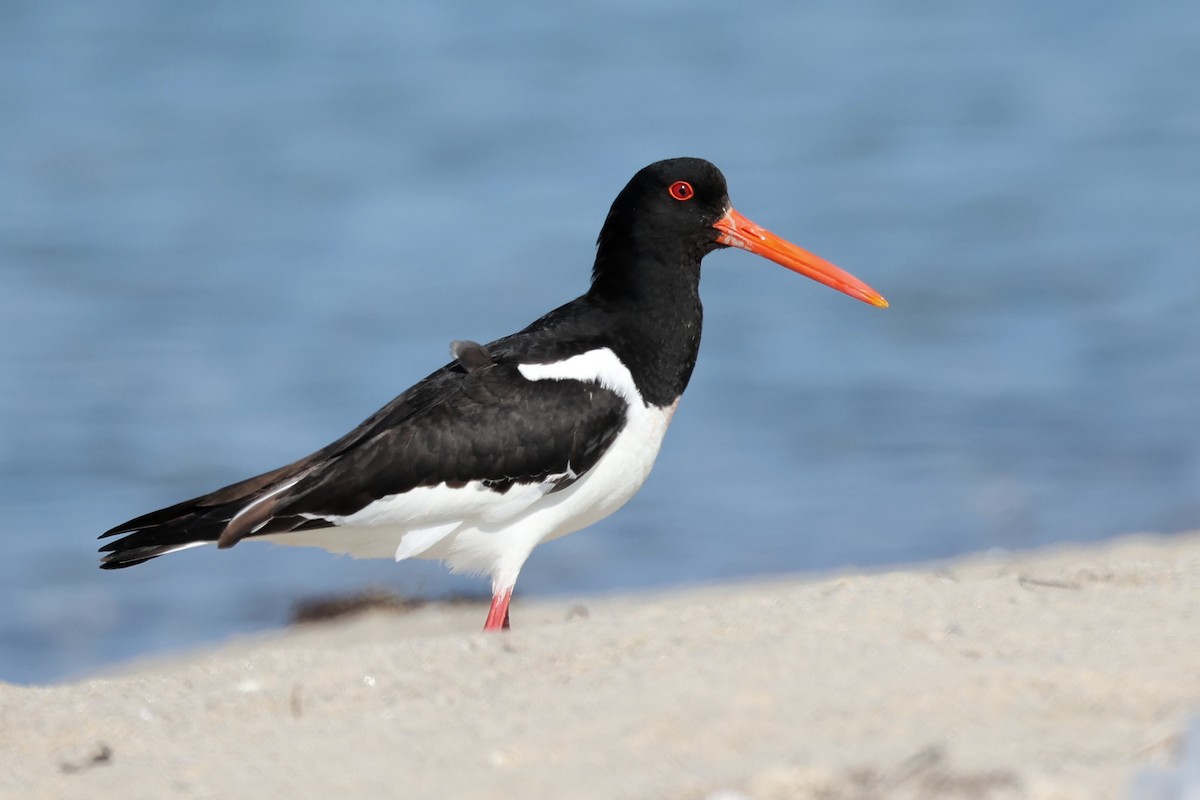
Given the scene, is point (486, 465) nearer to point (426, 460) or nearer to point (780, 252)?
point (426, 460)

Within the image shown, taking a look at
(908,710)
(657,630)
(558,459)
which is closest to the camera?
(908,710)

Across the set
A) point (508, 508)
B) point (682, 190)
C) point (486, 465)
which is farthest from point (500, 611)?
point (682, 190)

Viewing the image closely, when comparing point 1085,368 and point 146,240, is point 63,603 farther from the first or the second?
point 1085,368

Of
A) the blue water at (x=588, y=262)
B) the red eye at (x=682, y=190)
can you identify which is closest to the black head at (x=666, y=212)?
the red eye at (x=682, y=190)

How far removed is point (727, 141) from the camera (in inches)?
584

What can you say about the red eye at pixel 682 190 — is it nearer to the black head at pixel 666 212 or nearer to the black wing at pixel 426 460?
the black head at pixel 666 212

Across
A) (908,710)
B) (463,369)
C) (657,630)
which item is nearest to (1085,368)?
(463,369)

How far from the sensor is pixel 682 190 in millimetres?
5930

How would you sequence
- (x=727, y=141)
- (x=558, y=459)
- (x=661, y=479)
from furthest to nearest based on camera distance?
1. (x=727, y=141)
2. (x=661, y=479)
3. (x=558, y=459)

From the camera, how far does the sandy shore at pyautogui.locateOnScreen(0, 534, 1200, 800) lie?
305 centimetres

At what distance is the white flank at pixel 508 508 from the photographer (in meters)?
5.32

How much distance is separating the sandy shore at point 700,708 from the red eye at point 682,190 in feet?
6.01

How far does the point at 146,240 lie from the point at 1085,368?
24.0ft

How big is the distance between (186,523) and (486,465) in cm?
101
